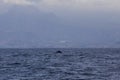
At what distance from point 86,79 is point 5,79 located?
42.2ft

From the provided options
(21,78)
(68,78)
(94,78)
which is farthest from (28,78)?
(94,78)

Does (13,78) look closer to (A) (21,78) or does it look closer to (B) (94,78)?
(A) (21,78)

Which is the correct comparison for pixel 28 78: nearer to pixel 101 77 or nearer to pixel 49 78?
pixel 49 78

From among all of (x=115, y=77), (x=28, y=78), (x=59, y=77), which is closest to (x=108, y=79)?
(x=115, y=77)

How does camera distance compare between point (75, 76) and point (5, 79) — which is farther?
point (75, 76)

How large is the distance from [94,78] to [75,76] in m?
5.50

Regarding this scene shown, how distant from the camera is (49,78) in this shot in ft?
218

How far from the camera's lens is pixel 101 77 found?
6700 cm

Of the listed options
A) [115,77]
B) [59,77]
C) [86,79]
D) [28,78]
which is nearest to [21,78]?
[28,78]

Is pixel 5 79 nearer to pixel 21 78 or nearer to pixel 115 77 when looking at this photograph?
pixel 21 78

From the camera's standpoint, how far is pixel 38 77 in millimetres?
67750

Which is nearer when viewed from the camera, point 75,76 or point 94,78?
point 94,78

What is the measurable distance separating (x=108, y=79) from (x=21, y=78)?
46.2 ft

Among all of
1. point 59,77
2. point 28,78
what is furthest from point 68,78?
point 28,78
